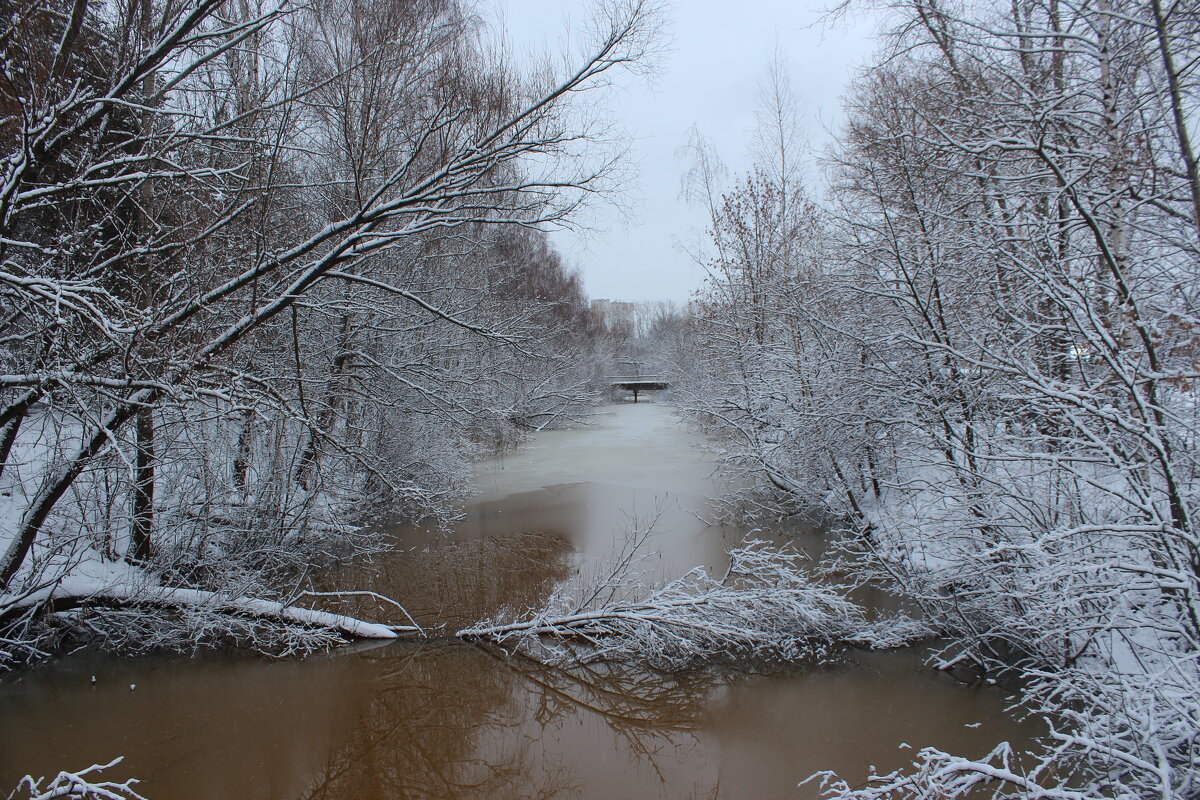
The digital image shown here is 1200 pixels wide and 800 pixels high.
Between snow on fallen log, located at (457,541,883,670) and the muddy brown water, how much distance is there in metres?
0.22

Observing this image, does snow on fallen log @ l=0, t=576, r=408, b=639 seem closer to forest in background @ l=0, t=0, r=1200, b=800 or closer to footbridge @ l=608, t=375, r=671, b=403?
forest in background @ l=0, t=0, r=1200, b=800

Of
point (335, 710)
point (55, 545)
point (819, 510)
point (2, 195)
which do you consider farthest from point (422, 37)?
point (819, 510)

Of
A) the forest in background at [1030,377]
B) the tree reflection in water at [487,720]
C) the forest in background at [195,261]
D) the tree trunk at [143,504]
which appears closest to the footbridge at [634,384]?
the forest in background at [1030,377]

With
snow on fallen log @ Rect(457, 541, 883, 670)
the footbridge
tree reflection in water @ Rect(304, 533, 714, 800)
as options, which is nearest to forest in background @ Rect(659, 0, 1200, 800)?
snow on fallen log @ Rect(457, 541, 883, 670)

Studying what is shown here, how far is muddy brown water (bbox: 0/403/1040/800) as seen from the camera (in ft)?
14.8

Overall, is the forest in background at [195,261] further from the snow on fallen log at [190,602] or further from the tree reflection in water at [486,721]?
the tree reflection in water at [486,721]

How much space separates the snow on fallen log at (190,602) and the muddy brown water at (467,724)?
0.28m

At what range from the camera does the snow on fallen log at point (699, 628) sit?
589 centimetres

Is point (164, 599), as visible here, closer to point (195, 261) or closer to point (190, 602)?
point (190, 602)

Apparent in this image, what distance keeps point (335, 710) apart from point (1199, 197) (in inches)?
251

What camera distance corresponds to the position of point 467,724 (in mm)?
5168

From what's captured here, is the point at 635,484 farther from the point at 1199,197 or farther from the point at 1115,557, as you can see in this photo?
the point at 1199,197

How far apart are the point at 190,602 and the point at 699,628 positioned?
15.7ft

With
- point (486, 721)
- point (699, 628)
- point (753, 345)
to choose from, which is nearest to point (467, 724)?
point (486, 721)
